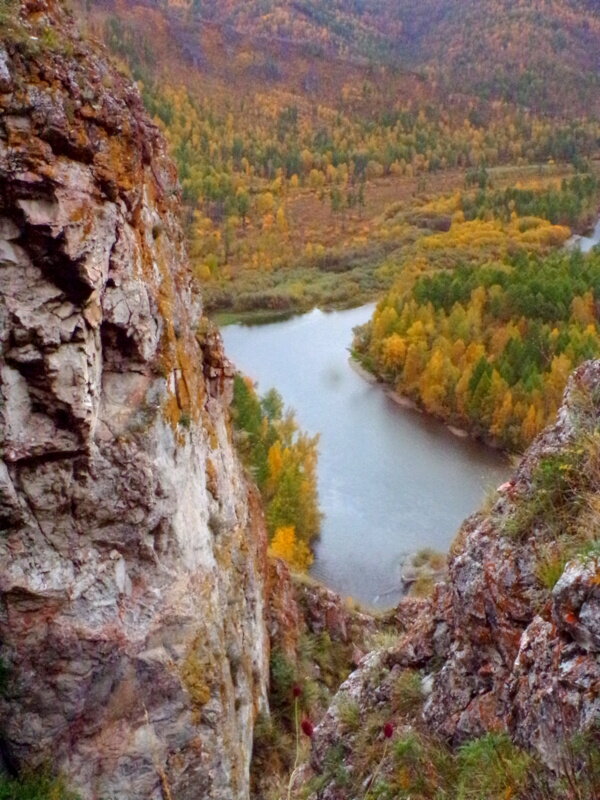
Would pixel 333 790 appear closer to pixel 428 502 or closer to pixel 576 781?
pixel 576 781

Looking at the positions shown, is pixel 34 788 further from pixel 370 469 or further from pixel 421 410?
pixel 421 410

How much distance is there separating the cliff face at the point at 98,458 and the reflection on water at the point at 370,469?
17653mm

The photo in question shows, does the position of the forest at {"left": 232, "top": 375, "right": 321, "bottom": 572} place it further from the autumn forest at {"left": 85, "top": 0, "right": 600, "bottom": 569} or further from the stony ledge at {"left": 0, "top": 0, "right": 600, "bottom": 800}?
the stony ledge at {"left": 0, "top": 0, "right": 600, "bottom": 800}

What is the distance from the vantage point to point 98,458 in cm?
1073

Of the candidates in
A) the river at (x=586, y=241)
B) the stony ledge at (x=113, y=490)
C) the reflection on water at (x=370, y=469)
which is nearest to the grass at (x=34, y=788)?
the stony ledge at (x=113, y=490)

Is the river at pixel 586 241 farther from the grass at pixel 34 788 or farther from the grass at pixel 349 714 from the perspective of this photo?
the grass at pixel 349 714

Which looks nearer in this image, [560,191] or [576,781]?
[576,781]

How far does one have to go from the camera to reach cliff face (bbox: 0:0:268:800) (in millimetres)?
9711

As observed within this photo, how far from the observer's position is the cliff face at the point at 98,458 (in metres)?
9.71

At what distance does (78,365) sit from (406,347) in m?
38.7

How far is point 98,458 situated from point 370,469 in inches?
1103

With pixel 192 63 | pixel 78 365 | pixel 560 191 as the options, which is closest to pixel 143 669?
pixel 78 365

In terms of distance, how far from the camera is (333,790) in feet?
24.3

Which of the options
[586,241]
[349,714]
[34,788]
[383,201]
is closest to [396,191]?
[383,201]
